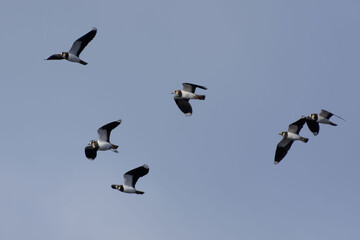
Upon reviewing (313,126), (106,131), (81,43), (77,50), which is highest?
(81,43)

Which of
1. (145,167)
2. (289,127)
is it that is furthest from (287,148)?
(145,167)

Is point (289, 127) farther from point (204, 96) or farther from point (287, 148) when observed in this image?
point (204, 96)

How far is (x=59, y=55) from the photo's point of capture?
79.4 m

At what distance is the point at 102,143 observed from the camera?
74.3 metres

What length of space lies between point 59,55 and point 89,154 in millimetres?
10448

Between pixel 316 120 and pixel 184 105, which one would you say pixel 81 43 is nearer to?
pixel 184 105

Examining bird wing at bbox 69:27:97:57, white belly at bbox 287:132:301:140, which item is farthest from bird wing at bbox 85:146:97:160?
white belly at bbox 287:132:301:140

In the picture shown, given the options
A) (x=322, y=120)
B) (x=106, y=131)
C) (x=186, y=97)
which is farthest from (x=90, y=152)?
(x=322, y=120)

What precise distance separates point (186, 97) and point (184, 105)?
883mm

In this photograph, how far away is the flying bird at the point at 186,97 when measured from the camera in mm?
77438

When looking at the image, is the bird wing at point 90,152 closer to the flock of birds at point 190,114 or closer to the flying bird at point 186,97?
the flock of birds at point 190,114

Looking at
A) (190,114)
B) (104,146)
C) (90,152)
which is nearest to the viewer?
(104,146)

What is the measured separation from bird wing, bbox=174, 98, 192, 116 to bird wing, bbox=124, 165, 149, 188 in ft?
25.9

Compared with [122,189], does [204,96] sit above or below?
above
